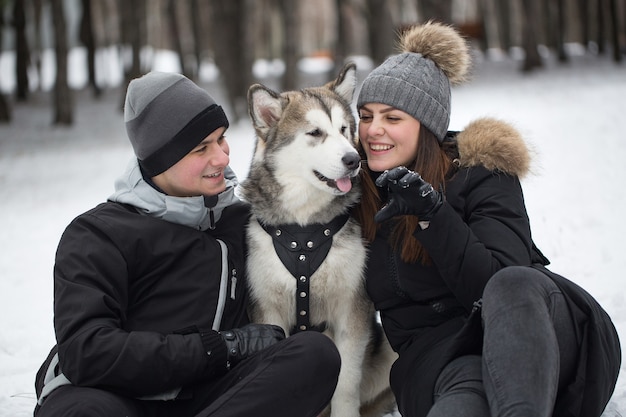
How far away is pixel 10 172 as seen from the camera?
36.4ft

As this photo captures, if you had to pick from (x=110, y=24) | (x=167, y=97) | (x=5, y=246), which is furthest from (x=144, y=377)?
(x=110, y=24)

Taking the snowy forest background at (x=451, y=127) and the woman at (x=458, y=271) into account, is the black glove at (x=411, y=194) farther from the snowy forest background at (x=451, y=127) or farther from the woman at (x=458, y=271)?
the snowy forest background at (x=451, y=127)

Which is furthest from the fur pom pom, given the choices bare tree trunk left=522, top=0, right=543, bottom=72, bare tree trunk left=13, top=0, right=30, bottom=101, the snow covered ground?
bare tree trunk left=13, top=0, right=30, bottom=101

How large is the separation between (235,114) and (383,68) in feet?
30.8

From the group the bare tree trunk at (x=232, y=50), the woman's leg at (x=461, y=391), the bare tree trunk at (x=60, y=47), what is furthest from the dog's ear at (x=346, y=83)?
the bare tree trunk at (x=60, y=47)

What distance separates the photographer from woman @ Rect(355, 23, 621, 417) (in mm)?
2424

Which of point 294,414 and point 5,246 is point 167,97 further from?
point 5,246

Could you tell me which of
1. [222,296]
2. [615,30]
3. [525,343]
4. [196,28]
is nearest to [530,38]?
[615,30]

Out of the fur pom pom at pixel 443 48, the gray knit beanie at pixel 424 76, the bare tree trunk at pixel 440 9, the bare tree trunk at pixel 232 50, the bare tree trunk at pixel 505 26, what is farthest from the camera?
the bare tree trunk at pixel 505 26

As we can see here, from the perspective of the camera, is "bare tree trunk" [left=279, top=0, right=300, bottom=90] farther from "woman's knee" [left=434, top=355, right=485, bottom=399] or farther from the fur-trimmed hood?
"woman's knee" [left=434, top=355, right=485, bottom=399]

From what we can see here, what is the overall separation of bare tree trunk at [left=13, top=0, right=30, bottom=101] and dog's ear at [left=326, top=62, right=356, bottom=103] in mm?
14467

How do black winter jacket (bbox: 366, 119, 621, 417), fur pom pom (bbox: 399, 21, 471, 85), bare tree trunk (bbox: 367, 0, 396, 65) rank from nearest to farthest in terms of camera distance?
black winter jacket (bbox: 366, 119, 621, 417)
fur pom pom (bbox: 399, 21, 471, 85)
bare tree trunk (bbox: 367, 0, 396, 65)

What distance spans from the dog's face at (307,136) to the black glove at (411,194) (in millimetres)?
459

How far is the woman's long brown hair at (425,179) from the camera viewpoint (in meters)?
2.98
